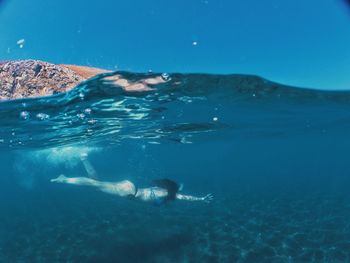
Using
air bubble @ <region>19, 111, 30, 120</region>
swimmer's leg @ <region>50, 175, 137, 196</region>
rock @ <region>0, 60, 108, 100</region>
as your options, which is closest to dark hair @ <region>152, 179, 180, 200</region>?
swimmer's leg @ <region>50, 175, 137, 196</region>

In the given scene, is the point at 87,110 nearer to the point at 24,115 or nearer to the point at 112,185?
the point at 24,115

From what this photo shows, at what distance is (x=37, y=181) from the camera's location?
108 metres

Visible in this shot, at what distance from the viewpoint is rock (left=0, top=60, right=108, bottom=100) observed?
37.7 feet

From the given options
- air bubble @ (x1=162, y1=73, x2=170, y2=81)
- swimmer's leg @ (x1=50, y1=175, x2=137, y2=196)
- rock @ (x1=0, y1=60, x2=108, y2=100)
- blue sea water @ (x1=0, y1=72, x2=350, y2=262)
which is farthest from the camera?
swimmer's leg @ (x1=50, y1=175, x2=137, y2=196)

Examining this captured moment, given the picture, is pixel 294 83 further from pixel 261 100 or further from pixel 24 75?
pixel 24 75

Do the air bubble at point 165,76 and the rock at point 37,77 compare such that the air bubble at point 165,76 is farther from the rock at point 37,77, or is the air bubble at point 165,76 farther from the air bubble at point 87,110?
the air bubble at point 87,110

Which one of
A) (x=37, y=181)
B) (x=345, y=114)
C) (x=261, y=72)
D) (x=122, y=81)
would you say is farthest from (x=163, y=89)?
(x=37, y=181)

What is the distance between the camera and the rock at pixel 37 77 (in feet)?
37.7

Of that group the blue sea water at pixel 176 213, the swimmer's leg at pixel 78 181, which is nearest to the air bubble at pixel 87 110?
the blue sea water at pixel 176 213

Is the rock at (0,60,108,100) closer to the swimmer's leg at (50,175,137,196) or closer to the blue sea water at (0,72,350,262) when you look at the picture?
the blue sea water at (0,72,350,262)

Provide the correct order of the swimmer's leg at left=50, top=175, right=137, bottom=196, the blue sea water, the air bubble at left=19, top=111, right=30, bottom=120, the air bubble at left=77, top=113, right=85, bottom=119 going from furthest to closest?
the air bubble at left=77, top=113, right=85, bottom=119
the air bubble at left=19, top=111, right=30, bottom=120
the swimmer's leg at left=50, top=175, right=137, bottom=196
the blue sea water

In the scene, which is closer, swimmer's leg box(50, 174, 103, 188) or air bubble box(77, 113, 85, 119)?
swimmer's leg box(50, 174, 103, 188)

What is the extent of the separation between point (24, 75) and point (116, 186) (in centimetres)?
Result: 671

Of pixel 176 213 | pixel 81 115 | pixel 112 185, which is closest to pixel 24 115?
pixel 81 115
